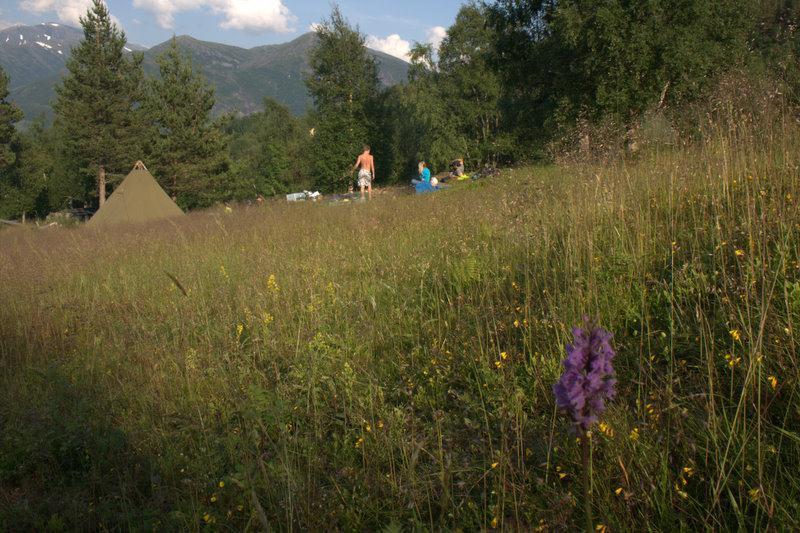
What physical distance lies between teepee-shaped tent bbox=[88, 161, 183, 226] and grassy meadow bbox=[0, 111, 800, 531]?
1127cm

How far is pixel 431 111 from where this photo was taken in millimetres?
36000

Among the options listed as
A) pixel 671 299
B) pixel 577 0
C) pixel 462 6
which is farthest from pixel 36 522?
pixel 462 6

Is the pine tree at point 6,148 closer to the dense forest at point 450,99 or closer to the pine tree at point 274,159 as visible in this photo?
the dense forest at point 450,99

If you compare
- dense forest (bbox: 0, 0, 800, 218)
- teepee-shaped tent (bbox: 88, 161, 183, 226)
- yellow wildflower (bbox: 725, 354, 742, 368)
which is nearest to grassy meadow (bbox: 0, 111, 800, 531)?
yellow wildflower (bbox: 725, 354, 742, 368)

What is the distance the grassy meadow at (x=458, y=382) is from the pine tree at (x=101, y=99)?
29353 mm

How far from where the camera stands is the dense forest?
909cm

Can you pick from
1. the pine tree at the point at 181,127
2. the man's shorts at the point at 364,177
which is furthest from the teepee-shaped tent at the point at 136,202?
the pine tree at the point at 181,127

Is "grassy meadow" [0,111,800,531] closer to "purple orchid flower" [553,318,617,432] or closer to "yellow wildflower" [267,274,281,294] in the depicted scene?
"yellow wildflower" [267,274,281,294]

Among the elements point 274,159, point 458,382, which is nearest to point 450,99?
point 274,159

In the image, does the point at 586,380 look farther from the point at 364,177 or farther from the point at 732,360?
the point at 364,177

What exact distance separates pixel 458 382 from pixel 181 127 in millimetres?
32716

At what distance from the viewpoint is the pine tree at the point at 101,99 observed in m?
28.1

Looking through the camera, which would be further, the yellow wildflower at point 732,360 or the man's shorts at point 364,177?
the man's shorts at point 364,177

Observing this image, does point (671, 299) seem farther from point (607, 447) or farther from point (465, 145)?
point (465, 145)
